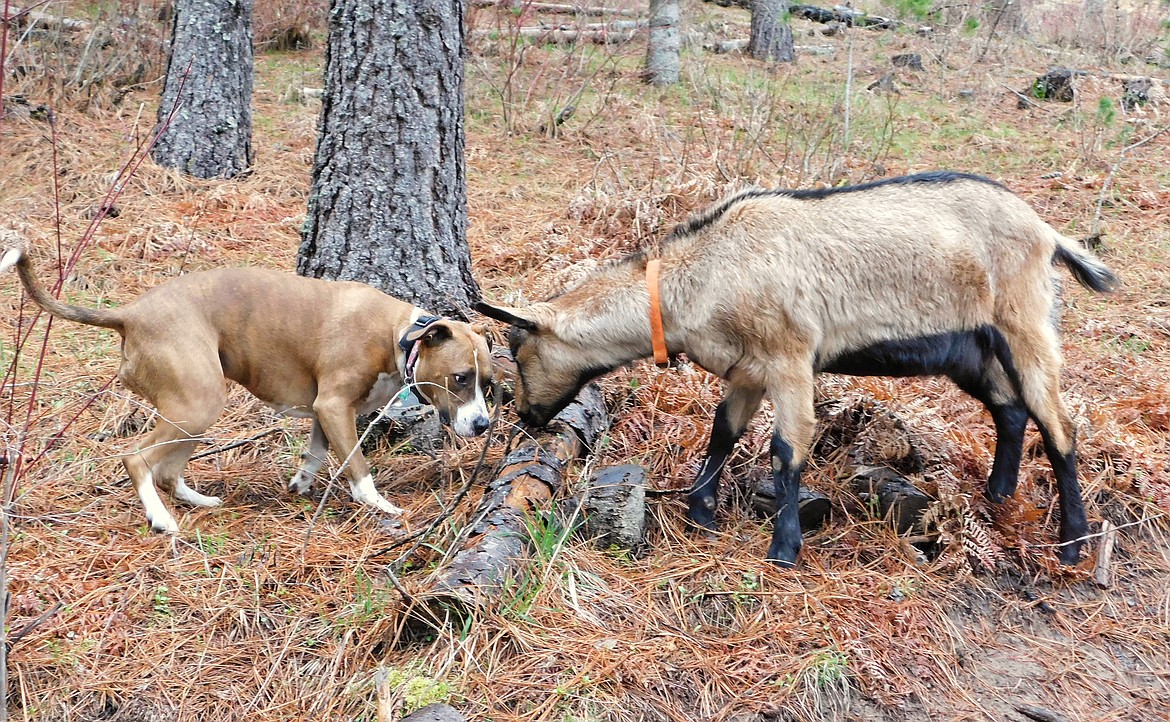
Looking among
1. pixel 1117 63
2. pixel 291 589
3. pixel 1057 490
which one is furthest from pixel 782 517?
pixel 1117 63

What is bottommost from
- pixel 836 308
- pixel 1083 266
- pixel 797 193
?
pixel 836 308

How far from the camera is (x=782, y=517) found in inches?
183

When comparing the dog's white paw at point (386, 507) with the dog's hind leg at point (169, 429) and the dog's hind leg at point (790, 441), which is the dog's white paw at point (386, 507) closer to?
the dog's hind leg at point (169, 429)

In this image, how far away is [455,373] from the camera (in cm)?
502

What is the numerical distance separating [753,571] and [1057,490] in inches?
71.1

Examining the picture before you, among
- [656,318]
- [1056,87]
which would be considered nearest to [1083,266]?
[656,318]

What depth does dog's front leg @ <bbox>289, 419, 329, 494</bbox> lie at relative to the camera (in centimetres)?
516

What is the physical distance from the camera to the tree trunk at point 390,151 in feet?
18.7

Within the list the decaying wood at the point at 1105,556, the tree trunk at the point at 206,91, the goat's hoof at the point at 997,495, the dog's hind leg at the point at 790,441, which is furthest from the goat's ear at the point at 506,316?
the tree trunk at the point at 206,91

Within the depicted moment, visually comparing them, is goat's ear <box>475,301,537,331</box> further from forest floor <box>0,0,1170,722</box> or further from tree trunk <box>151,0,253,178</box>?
tree trunk <box>151,0,253,178</box>

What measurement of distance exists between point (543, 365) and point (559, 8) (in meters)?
12.8

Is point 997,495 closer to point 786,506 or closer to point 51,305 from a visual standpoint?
point 786,506

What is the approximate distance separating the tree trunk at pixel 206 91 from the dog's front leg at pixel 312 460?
15.5 ft

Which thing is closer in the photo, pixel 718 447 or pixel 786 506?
pixel 786 506
